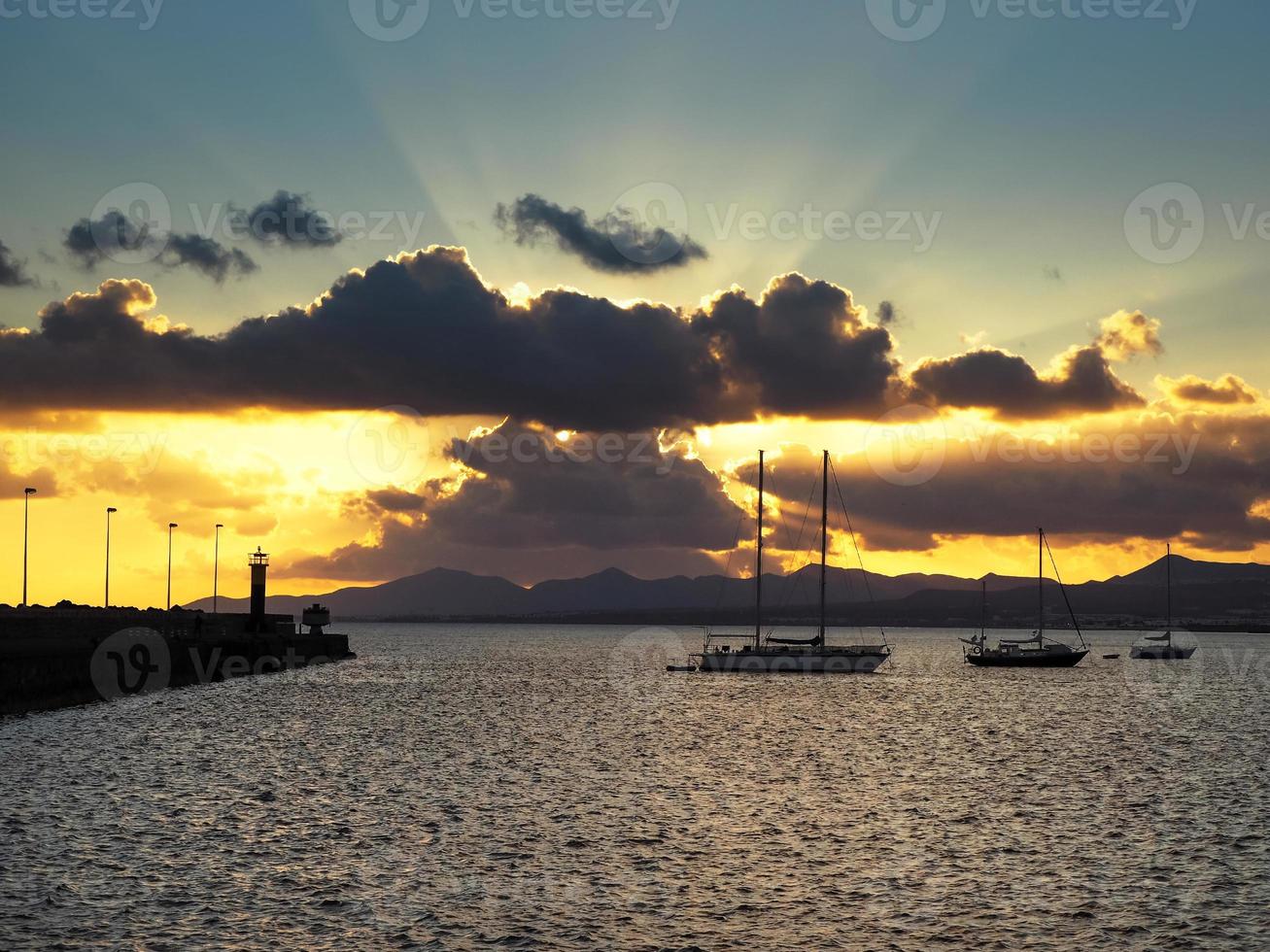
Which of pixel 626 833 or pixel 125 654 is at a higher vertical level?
pixel 125 654

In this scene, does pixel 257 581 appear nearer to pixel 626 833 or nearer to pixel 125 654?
pixel 125 654

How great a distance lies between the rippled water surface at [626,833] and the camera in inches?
1147

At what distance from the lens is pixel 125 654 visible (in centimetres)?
11200

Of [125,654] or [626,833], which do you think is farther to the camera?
[125,654]

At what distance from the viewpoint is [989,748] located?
2761 inches

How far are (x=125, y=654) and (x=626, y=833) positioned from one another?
277 feet

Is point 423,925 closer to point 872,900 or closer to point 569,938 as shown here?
point 569,938

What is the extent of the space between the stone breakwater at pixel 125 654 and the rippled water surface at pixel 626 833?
3235mm

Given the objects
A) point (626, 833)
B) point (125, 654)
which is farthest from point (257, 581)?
point (626, 833)

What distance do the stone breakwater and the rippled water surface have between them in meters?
3.23

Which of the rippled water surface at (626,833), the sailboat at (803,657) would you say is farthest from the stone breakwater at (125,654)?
the sailboat at (803,657)

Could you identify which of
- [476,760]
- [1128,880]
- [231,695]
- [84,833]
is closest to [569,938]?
[1128,880]

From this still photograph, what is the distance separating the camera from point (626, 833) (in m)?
41.2

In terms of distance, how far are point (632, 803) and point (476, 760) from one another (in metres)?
16.6
